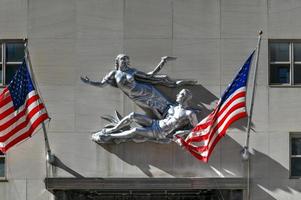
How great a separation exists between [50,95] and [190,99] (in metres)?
4.04

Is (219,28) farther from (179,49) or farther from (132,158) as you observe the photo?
(132,158)

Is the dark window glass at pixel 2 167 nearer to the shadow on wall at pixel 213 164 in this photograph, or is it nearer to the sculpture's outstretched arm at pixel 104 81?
the shadow on wall at pixel 213 164

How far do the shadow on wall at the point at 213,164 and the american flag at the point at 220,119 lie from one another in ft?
2.82

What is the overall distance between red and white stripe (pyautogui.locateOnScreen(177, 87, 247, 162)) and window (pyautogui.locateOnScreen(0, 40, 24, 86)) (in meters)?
5.47

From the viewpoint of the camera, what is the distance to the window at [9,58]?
101ft

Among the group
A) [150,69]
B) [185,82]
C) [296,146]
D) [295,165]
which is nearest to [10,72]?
[150,69]

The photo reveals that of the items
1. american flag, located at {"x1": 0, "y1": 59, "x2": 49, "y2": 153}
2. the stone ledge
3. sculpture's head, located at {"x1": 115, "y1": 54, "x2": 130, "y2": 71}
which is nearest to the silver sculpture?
sculpture's head, located at {"x1": 115, "y1": 54, "x2": 130, "y2": 71}

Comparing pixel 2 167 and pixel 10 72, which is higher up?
pixel 10 72

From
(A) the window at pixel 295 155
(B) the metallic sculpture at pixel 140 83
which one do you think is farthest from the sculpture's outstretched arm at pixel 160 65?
(A) the window at pixel 295 155

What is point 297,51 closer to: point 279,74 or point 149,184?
point 279,74

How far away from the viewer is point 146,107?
30516 millimetres

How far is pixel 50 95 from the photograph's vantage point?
30594 mm

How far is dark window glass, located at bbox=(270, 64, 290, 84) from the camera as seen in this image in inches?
1217

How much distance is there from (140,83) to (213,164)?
10.3 ft
